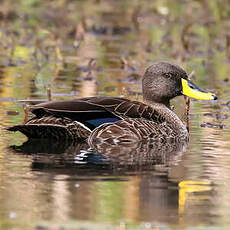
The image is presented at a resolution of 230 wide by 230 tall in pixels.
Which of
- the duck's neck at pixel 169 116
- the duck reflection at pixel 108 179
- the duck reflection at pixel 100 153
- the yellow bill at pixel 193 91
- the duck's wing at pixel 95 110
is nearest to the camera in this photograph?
the duck reflection at pixel 108 179

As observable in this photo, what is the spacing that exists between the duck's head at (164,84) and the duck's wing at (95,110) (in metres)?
0.60

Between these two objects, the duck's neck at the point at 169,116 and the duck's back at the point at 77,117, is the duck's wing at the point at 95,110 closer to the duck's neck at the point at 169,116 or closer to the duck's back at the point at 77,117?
the duck's back at the point at 77,117

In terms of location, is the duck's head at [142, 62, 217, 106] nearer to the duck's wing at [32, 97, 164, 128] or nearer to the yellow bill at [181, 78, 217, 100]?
the yellow bill at [181, 78, 217, 100]

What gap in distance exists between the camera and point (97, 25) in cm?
2392

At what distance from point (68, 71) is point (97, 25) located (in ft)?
25.5

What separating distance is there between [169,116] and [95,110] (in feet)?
3.98

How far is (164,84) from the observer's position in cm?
1082

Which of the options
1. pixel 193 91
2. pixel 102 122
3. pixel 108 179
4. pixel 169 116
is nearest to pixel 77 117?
pixel 102 122

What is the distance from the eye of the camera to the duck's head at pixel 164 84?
10828 millimetres

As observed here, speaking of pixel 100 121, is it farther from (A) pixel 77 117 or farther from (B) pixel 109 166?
(B) pixel 109 166

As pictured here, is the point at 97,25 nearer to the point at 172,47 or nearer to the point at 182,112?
the point at 172,47

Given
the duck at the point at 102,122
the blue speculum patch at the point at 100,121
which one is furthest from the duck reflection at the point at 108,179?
the blue speculum patch at the point at 100,121

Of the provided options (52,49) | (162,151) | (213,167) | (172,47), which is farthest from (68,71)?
(213,167)

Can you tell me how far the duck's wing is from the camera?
9648mm
